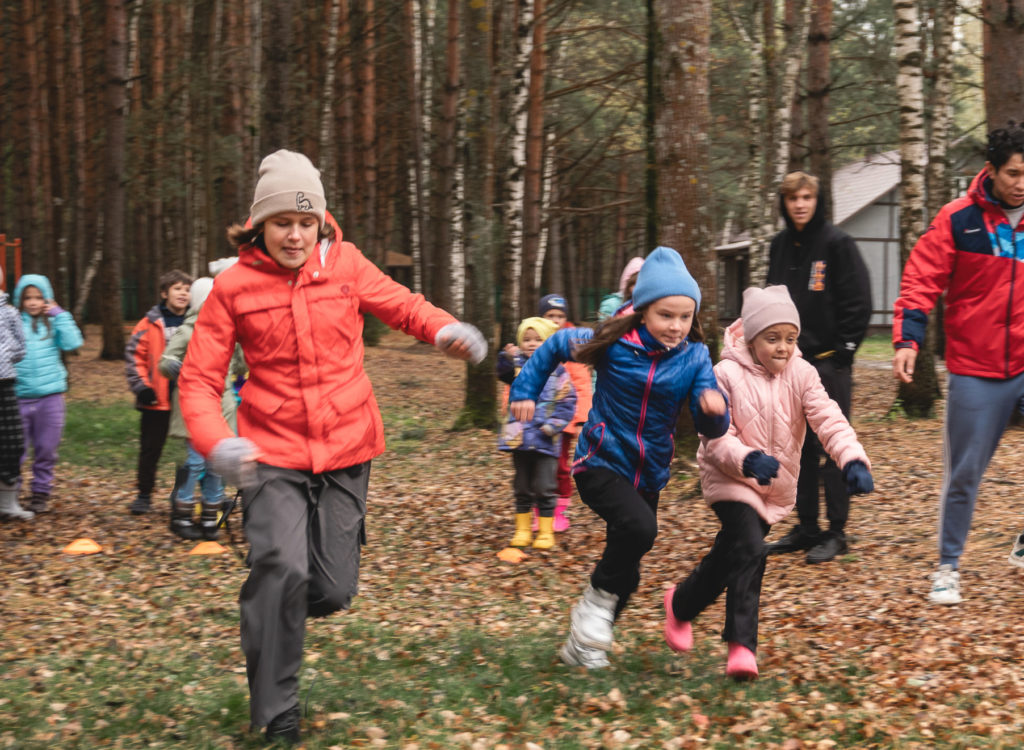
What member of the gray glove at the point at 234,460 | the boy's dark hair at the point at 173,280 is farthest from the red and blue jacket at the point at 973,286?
the boy's dark hair at the point at 173,280

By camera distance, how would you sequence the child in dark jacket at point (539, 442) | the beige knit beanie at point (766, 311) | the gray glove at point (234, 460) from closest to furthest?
the gray glove at point (234, 460)
the beige knit beanie at point (766, 311)
the child in dark jacket at point (539, 442)

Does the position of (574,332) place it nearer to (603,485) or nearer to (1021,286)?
(603,485)

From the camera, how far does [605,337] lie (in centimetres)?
490

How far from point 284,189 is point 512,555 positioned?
438 cm

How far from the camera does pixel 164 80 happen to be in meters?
29.4

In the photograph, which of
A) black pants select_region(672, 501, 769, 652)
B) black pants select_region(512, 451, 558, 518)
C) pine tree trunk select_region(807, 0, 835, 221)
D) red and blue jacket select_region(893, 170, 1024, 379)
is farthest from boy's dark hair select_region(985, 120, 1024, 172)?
pine tree trunk select_region(807, 0, 835, 221)

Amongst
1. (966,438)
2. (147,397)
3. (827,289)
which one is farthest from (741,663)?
(147,397)

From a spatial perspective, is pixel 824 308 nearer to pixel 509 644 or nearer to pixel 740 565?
pixel 740 565

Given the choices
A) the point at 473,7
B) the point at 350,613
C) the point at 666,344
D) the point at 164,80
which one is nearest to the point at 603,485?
the point at 666,344

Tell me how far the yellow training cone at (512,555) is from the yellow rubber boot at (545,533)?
0.51 ft

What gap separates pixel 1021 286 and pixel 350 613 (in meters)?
4.40

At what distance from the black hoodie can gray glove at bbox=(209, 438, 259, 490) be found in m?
4.37

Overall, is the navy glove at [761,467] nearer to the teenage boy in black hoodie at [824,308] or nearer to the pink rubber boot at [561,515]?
the teenage boy in black hoodie at [824,308]

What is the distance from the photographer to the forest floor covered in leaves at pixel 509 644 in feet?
14.9
